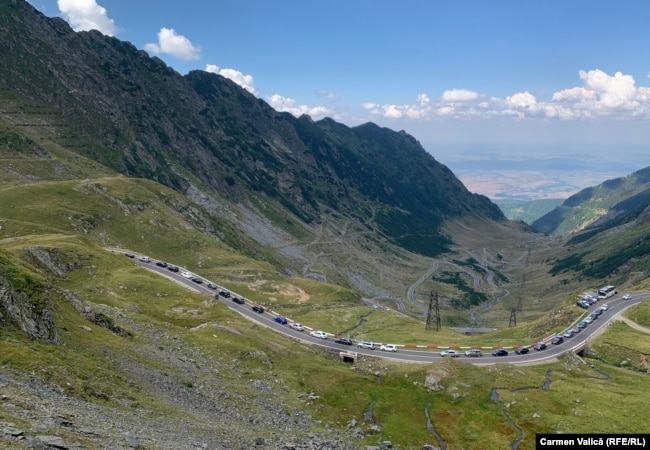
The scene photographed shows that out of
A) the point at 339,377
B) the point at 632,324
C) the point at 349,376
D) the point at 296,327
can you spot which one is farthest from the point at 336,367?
the point at 632,324

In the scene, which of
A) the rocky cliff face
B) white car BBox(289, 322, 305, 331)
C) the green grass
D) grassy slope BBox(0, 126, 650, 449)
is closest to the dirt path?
grassy slope BBox(0, 126, 650, 449)

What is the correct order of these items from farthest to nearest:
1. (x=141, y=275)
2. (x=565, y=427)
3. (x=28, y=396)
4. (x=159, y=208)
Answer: (x=159, y=208) < (x=141, y=275) < (x=565, y=427) < (x=28, y=396)

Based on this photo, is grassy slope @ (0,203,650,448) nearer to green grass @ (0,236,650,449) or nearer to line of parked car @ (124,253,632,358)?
green grass @ (0,236,650,449)

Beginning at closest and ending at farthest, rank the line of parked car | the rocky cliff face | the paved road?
the rocky cliff face, the paved road, the line of parked car

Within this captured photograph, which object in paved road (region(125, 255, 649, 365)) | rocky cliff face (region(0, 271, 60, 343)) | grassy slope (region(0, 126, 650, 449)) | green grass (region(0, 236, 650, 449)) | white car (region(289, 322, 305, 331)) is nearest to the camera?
rocky cliff face (region(0, 271, 60, 343))

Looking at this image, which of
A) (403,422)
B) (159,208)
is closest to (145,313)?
(403,422)

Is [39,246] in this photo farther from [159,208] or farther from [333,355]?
[159,208]

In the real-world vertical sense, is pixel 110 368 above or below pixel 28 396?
below

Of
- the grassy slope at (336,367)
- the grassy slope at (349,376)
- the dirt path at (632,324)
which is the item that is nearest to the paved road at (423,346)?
the dirt path at (632,324)

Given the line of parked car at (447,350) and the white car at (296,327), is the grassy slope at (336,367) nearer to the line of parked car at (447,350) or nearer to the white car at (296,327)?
the line of parked car at (447,350)

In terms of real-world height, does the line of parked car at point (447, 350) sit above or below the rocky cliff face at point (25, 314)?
below

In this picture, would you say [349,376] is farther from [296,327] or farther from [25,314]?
[25,314]
